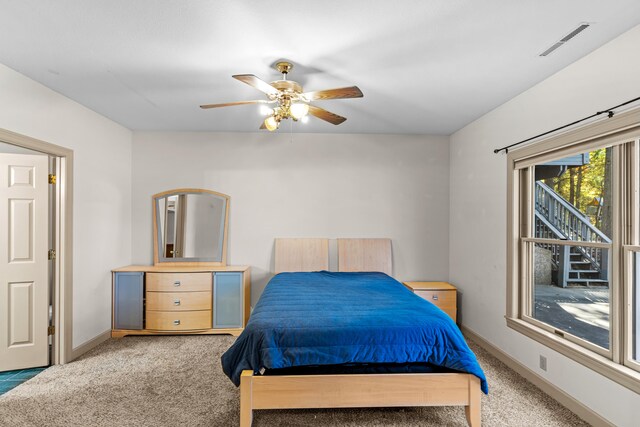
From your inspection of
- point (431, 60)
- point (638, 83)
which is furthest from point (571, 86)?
point (431, 60)

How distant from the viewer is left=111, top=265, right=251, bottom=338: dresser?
404 cm

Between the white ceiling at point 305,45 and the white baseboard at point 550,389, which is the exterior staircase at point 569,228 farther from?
the white ceiling at point 305,45

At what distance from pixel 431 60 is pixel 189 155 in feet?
11.1

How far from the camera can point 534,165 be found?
119 inches

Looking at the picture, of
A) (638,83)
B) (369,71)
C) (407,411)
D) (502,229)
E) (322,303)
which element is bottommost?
(407,411)

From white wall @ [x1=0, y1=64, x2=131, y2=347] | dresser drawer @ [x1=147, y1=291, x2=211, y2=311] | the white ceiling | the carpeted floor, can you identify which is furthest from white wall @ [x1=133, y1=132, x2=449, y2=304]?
the carpeted floor

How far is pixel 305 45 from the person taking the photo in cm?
227

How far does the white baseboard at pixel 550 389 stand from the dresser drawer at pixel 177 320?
128 inches

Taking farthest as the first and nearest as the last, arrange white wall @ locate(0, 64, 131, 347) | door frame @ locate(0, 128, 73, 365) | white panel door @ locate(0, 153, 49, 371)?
1. door frame @ locate(0, 128, 73, 365)
2. white panel door @ locate(0, 153, 49, 371)
3. white wall @ locate(0, 64, 131, 347)

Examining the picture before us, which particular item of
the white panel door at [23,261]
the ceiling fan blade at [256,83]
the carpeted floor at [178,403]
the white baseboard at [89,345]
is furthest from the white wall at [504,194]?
the white panel door at [23,261]

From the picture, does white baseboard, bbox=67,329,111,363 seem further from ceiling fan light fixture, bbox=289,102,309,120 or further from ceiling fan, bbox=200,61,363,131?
ceiling fan light fixture, bbox=289,102,309,120

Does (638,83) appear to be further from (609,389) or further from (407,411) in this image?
(407,411)

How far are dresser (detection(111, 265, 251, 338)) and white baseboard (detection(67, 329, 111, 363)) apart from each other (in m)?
0.11

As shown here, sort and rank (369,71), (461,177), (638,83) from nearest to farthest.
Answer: (638,83) → (369,71) → (461,177)
